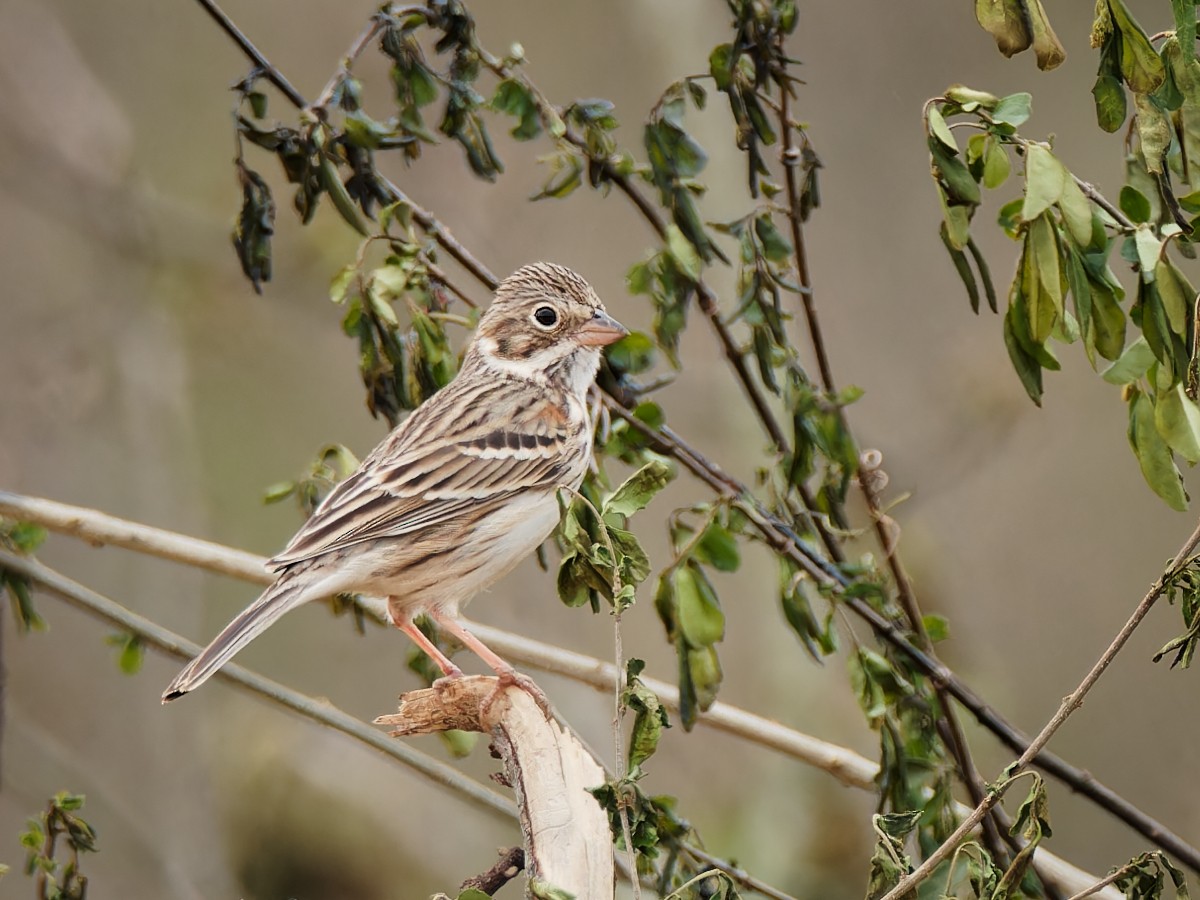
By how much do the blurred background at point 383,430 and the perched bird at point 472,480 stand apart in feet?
6.66

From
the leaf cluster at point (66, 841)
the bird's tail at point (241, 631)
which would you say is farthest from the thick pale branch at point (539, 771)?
the leaf cluster at point (66, 841)

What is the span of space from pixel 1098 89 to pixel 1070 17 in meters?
6.15

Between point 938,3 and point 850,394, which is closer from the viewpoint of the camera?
point 850,394

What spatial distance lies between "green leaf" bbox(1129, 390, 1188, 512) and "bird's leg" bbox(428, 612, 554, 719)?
157 centimetres

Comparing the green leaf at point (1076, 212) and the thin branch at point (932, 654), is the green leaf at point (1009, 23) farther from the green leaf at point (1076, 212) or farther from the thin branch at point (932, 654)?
the thin branch at point (932, 654)

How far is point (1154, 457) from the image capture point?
2650mm

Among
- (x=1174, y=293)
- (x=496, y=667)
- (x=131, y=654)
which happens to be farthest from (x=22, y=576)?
(x=1174, y=293)

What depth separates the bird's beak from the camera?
4.21m

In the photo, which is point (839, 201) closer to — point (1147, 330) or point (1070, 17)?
point (1070, 17)

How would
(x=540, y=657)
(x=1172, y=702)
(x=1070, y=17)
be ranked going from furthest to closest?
(x=1070, y=17) < (x=1172, y=702) < (x=540, y=657)

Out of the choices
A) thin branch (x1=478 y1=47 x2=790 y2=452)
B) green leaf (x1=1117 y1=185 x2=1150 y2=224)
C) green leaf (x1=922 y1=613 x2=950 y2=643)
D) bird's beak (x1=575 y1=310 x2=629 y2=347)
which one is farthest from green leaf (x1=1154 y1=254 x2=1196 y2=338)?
bird's beak (x1=575 y1=310 x2=629 y2=347)

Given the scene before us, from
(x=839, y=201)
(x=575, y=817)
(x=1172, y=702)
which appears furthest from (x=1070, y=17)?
(x=575, y=817)

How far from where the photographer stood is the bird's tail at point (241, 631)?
11.2 ft

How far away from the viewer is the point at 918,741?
12.4ft
